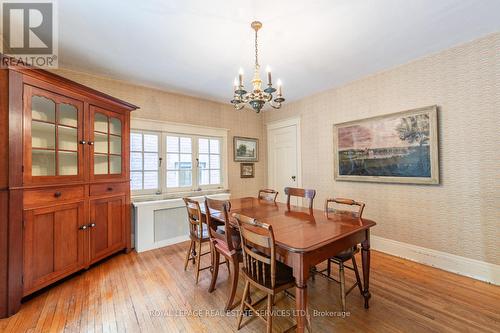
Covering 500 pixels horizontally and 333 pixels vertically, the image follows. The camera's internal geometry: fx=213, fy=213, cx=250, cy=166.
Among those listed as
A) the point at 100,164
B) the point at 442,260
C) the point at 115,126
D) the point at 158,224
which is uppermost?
the point at 115,126

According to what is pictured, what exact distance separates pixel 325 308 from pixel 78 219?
2.74m

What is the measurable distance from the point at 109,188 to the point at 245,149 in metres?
2.64

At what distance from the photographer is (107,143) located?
2.84 meters

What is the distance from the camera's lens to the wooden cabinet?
1.82 m

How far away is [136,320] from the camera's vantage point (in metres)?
1.75

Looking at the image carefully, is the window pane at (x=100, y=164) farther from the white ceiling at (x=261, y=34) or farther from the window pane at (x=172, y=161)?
the white ceiling at (x=261, y=34)

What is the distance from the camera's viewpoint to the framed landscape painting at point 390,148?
2607mm

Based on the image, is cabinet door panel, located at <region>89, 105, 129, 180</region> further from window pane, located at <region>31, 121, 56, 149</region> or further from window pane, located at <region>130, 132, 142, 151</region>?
window pane, located at <region>31, 121, 56, 149</region>

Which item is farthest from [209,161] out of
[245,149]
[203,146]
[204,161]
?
[245,149]

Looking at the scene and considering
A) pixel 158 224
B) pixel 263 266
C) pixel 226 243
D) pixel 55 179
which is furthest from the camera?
pixel 158 224

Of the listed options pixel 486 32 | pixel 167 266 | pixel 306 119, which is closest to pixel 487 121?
pixel 486 32

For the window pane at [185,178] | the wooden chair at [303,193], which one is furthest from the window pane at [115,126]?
the wooden chair at [303,193]

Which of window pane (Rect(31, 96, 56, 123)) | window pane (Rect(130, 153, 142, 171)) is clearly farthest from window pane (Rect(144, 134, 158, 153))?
window pane (Rect(31, 96, 56, 123))

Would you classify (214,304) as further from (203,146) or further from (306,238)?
(203,146)
